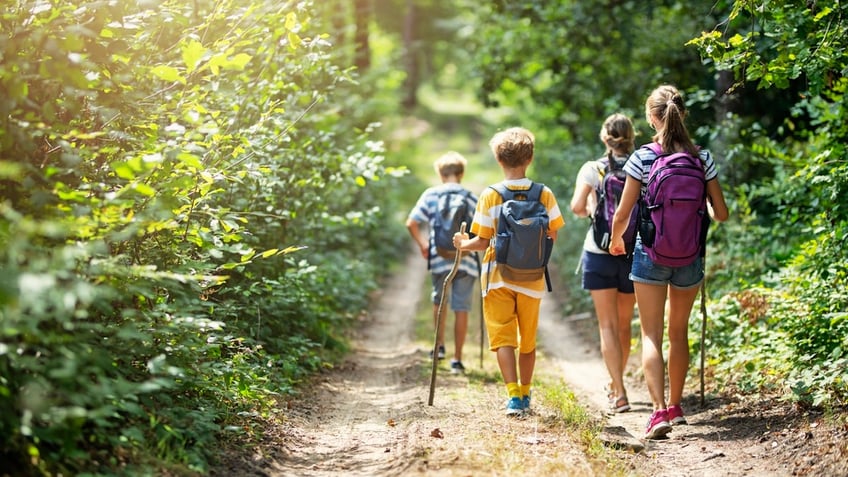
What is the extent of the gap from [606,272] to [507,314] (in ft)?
3.56

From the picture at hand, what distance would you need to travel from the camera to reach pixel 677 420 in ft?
20.8

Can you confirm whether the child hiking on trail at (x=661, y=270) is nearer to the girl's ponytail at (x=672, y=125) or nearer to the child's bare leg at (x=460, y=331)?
the girl's ponytail at (x=672, y=125)

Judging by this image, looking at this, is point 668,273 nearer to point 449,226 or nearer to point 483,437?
point 483,437

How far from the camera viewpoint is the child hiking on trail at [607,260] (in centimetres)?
693

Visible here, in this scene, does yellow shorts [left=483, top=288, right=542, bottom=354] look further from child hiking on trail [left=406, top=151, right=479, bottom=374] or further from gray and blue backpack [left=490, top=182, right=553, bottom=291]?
child hiking on trail [left=406, top=151, right=479, bottom=374]

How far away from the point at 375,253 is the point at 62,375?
1280cm

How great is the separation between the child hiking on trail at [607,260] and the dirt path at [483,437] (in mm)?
582

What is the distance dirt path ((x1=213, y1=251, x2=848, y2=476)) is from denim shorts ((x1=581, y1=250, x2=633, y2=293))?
1092 millimetres

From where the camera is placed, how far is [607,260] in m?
6.93

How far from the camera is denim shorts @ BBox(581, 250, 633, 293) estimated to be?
22.7 feet

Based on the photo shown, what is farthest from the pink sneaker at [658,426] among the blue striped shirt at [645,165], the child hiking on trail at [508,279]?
the blue striped shirt at [645,165]

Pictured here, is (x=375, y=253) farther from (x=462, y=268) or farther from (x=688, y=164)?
(x=688, y=164)

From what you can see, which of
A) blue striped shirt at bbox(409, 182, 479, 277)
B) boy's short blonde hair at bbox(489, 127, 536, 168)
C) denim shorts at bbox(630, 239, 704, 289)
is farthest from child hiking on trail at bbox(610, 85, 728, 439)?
blue striped shirt at bbox(409, 182, 479, 277)

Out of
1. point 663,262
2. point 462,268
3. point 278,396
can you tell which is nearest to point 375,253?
point 462,268
